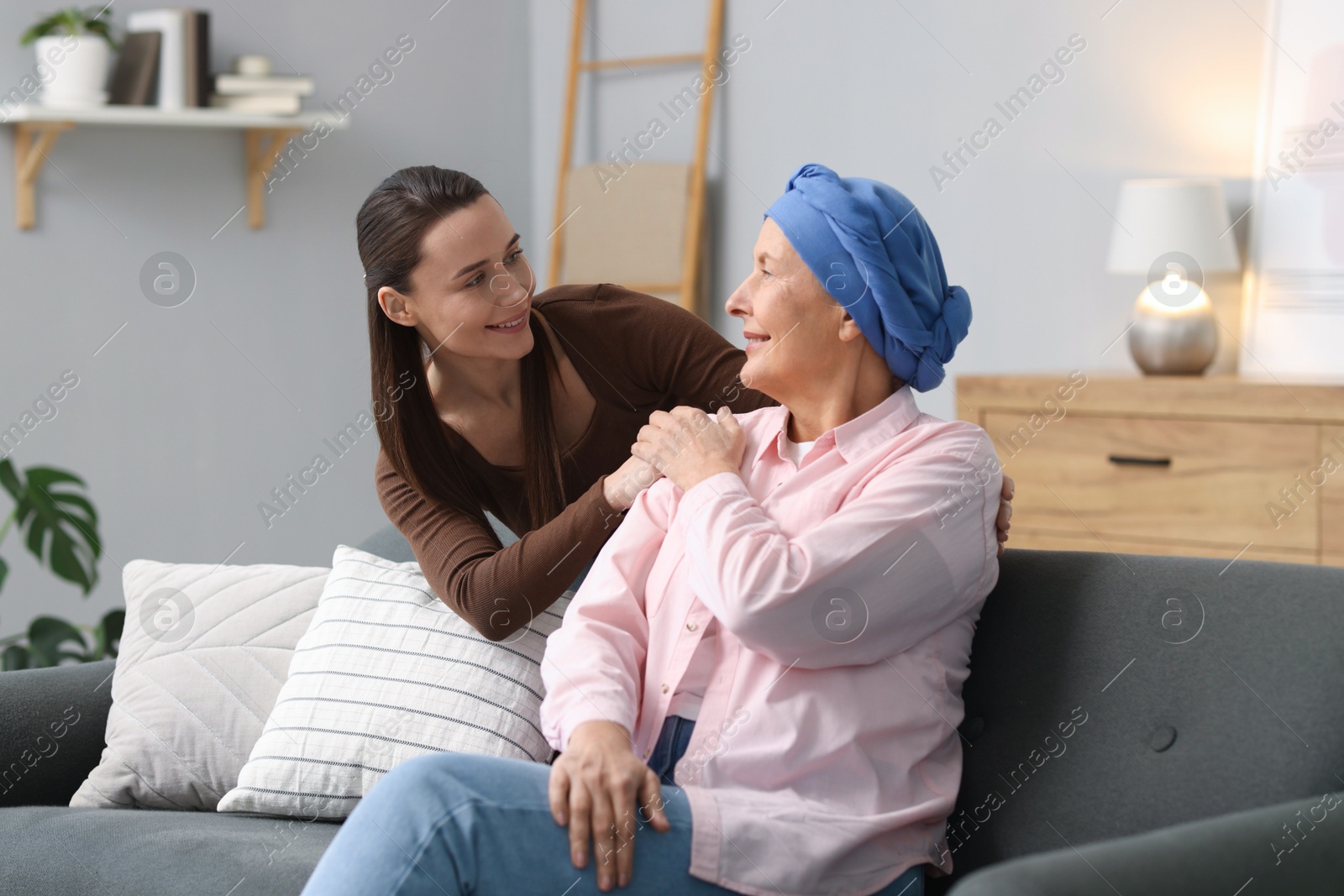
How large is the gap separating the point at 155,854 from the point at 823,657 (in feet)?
2.97

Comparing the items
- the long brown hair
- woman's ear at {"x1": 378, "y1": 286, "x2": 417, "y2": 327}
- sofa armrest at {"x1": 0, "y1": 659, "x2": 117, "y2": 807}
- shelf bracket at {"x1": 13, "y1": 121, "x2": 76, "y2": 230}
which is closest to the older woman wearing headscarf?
the long brown hair

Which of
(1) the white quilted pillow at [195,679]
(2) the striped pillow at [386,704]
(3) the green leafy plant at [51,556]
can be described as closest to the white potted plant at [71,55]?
(3) the green leafy plant at [51,556]

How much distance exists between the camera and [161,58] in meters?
3.49

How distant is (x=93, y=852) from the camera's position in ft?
5.56

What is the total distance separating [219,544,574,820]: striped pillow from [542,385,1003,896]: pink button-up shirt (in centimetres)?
26

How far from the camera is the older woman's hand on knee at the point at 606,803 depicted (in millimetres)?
1274

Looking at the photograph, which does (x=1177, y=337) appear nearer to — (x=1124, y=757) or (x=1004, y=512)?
(x=1004, y=512)

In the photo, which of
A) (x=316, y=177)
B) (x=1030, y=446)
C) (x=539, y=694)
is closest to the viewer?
(x=539, y=694)

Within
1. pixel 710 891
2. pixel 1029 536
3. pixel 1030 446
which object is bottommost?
pixel 1029 536

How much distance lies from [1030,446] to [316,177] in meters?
2.22

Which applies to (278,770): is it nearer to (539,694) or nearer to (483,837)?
(539,694)

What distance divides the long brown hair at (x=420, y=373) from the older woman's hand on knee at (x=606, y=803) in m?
0.65

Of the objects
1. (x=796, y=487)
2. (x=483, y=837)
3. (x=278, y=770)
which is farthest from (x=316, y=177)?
(x=483, y=837)

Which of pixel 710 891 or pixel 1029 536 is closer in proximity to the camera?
pixel 710 891
